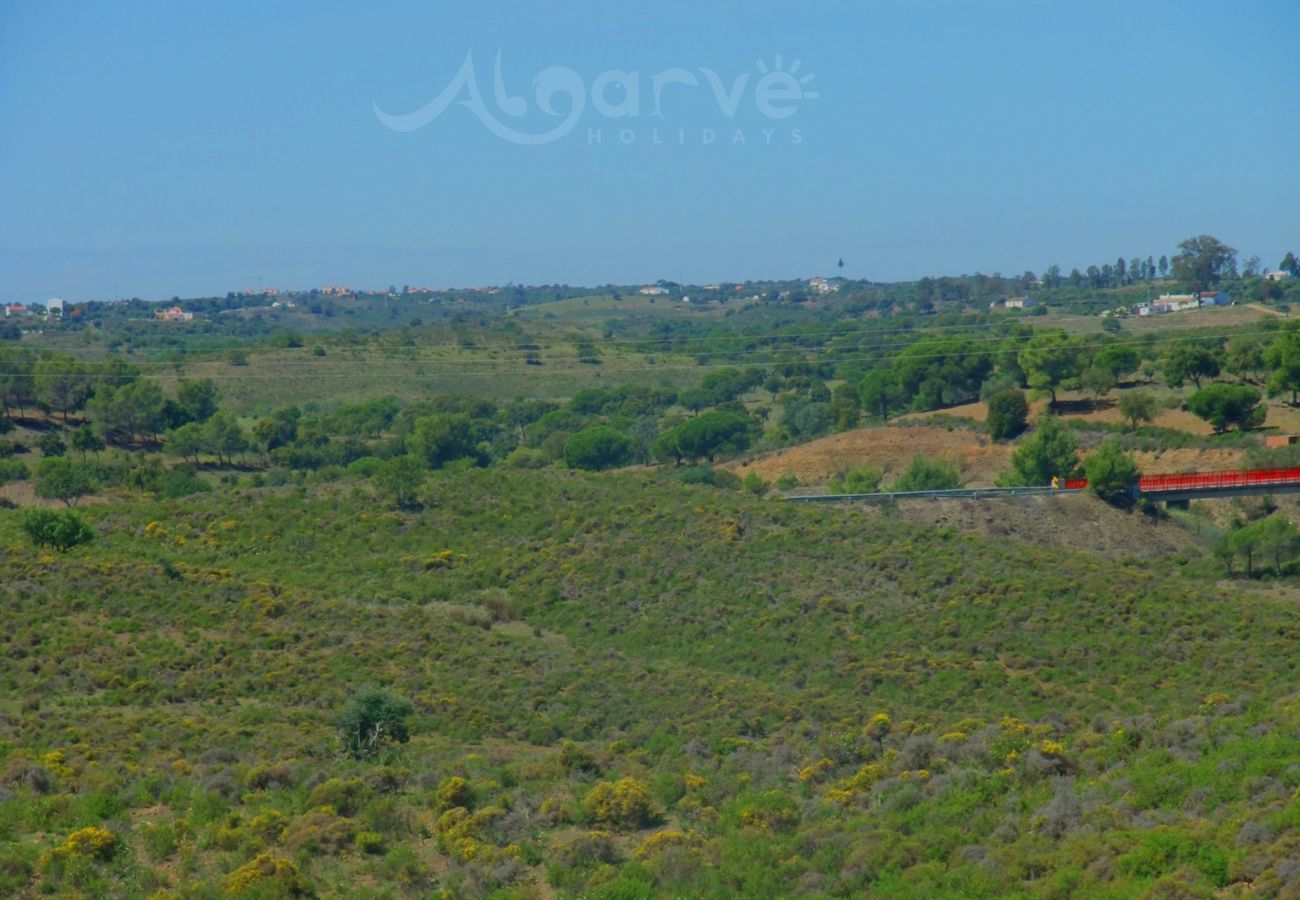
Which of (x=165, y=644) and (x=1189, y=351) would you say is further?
(x=1189, y=351)

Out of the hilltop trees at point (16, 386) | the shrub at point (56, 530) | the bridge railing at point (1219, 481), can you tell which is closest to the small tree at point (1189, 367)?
the bridge railing at point (1219, 481)

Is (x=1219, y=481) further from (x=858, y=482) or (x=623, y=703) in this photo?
(x=623, y=703)

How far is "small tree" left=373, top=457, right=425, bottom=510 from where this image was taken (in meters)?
51.6

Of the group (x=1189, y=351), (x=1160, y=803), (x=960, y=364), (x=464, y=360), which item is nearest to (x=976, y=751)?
(x=1160, y=803)

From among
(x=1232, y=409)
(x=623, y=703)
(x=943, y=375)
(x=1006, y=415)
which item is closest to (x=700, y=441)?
(x=943, y=375)

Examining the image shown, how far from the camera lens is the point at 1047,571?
4297 cm

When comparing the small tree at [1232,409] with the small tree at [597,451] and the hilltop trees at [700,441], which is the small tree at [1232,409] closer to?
the hilltop trees at [700,441]

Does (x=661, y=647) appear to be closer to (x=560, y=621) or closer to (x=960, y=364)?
(x=560, y=621)

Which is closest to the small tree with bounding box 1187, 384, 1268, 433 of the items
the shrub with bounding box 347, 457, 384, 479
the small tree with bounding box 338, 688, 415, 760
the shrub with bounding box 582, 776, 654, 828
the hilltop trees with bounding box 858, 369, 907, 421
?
the hilltop trees with bounding box 858, 369, 907, 421

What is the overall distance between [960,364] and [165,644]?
60.4 meters

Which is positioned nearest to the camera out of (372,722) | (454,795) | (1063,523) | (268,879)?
(268,879)

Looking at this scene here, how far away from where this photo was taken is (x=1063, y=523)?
5188 centimetres

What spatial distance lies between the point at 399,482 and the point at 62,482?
836 inches

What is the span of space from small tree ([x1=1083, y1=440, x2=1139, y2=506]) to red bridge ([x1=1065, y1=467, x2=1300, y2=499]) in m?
0.59
